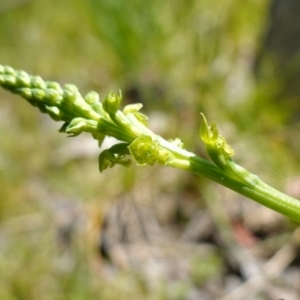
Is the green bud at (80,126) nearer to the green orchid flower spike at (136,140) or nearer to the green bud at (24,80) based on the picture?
the green orchid flower spike at (136,140)

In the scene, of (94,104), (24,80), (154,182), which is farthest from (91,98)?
(154,182)

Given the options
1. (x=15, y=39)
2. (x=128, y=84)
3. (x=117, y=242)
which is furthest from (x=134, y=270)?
(x=15, y=39)

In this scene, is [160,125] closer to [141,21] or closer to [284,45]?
[141,21]

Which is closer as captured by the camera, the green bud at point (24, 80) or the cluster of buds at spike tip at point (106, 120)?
the cluster of buds at spike tip at point (106, 120)

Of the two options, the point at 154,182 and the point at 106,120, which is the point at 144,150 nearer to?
the point at 106,120

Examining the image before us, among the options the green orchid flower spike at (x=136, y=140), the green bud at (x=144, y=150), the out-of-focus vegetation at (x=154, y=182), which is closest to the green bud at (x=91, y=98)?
the green orchid flower spike at (x=136, y=140)

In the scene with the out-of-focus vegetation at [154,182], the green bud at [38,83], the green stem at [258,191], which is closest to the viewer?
the green stem at [258,191]

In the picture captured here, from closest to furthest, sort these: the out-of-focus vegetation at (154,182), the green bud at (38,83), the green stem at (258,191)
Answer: the green stem at (258,191), the green bud at (38,83), the out-of-focus vegetation at (154,182)

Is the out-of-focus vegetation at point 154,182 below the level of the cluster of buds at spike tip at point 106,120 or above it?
above
